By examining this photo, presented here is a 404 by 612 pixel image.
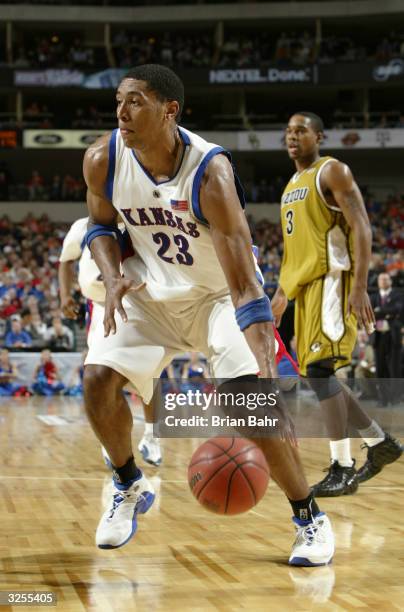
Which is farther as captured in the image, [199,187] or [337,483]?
[337,483]

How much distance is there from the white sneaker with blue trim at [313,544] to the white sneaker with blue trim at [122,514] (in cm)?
69

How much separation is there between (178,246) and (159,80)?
2.13 feet

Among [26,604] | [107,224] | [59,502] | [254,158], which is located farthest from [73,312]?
[254,158]

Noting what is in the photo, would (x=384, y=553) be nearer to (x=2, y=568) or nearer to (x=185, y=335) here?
(x=185, y=335)

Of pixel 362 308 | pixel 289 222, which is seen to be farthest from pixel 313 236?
pixel 362 308

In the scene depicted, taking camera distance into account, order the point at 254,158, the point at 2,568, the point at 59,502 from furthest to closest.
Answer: the point at 254,158 → the point at 59,502 → the point at 2,568

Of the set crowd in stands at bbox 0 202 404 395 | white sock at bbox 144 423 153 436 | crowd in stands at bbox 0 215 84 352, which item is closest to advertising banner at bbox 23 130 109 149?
crowd in stands at bbox 0 202 404 395

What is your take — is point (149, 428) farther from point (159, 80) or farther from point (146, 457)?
point (159, 80)

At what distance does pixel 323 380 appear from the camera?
16.4 feet

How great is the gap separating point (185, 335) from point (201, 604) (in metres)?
1.16

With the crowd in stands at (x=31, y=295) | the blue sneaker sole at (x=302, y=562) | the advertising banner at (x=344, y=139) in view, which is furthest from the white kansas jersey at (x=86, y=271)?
the advertising banner at (x=344, y=139)

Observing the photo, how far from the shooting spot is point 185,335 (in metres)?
3.51

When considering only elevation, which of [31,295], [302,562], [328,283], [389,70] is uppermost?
[389,70]

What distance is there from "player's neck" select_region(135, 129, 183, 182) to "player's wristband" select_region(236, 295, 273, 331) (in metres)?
0.70
